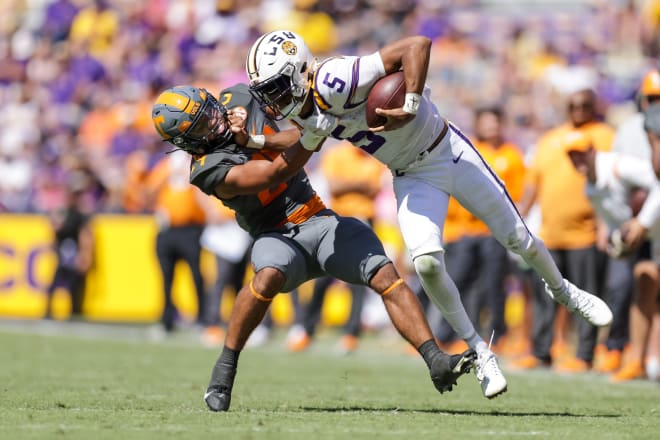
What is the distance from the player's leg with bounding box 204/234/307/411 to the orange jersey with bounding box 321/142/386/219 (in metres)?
5.36

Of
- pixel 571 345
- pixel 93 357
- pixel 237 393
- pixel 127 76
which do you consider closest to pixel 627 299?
pixel 571 345

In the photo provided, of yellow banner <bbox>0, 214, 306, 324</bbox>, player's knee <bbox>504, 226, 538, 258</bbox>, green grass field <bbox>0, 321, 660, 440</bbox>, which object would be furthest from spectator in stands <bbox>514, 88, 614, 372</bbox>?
yellow banner <bbox>0, 214, 306, 324</bbox>

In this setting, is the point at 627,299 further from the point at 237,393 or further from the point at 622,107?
the point at 622,107

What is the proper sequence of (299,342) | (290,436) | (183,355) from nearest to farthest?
(290,436) → (183,355) → (299,342)

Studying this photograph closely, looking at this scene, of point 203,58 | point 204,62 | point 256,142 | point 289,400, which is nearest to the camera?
point 256,142

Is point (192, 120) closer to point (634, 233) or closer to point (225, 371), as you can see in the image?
point (225, 371)

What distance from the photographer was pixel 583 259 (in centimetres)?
1014

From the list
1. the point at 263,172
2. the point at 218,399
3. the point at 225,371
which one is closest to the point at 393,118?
the point at 263,172

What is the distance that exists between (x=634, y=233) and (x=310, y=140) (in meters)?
2.93

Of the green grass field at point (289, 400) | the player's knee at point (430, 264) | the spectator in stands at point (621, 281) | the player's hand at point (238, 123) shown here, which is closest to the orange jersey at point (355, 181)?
the green grass field at point (289, 400)

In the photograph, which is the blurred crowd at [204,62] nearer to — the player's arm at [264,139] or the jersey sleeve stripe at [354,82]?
the player's arm at [264,139]

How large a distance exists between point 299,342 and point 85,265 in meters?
4.63

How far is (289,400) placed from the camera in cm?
737

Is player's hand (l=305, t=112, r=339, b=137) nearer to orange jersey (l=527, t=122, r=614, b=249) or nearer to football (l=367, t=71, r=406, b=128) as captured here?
football (l=367, t=71, r=406, b=128)
